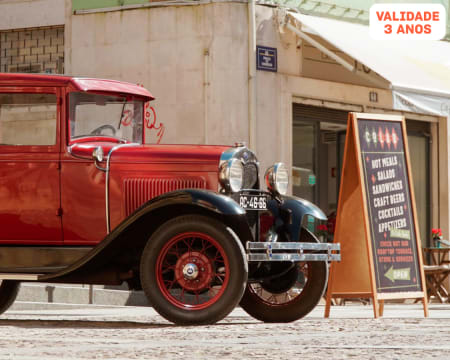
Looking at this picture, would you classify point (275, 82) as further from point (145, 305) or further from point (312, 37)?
point (145, 305)

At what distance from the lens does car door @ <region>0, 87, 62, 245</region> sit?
9.05m

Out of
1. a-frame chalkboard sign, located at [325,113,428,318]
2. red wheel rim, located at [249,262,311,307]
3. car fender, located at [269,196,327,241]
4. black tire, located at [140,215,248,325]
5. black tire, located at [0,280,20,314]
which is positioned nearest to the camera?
black tire, located at [140,215,248,325]

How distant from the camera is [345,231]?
9672 mm

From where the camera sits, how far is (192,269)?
820cm

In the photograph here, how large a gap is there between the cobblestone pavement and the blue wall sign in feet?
24.5

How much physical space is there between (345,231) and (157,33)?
25.3ft

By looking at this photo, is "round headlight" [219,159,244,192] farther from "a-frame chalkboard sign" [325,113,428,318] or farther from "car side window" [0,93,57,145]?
"car side window" [0,93,57,145]

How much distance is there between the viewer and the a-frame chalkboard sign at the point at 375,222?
950cm

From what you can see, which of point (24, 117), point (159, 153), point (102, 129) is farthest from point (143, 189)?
point (24, 117)

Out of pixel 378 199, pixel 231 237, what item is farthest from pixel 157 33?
pixel 231 237

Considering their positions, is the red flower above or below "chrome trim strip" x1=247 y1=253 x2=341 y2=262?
above

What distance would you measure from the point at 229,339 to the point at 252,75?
31.3 feet

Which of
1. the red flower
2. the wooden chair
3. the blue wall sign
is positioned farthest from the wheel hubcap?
the red flower

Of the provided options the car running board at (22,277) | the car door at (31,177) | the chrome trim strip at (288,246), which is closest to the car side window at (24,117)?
the car door at (31,177)
